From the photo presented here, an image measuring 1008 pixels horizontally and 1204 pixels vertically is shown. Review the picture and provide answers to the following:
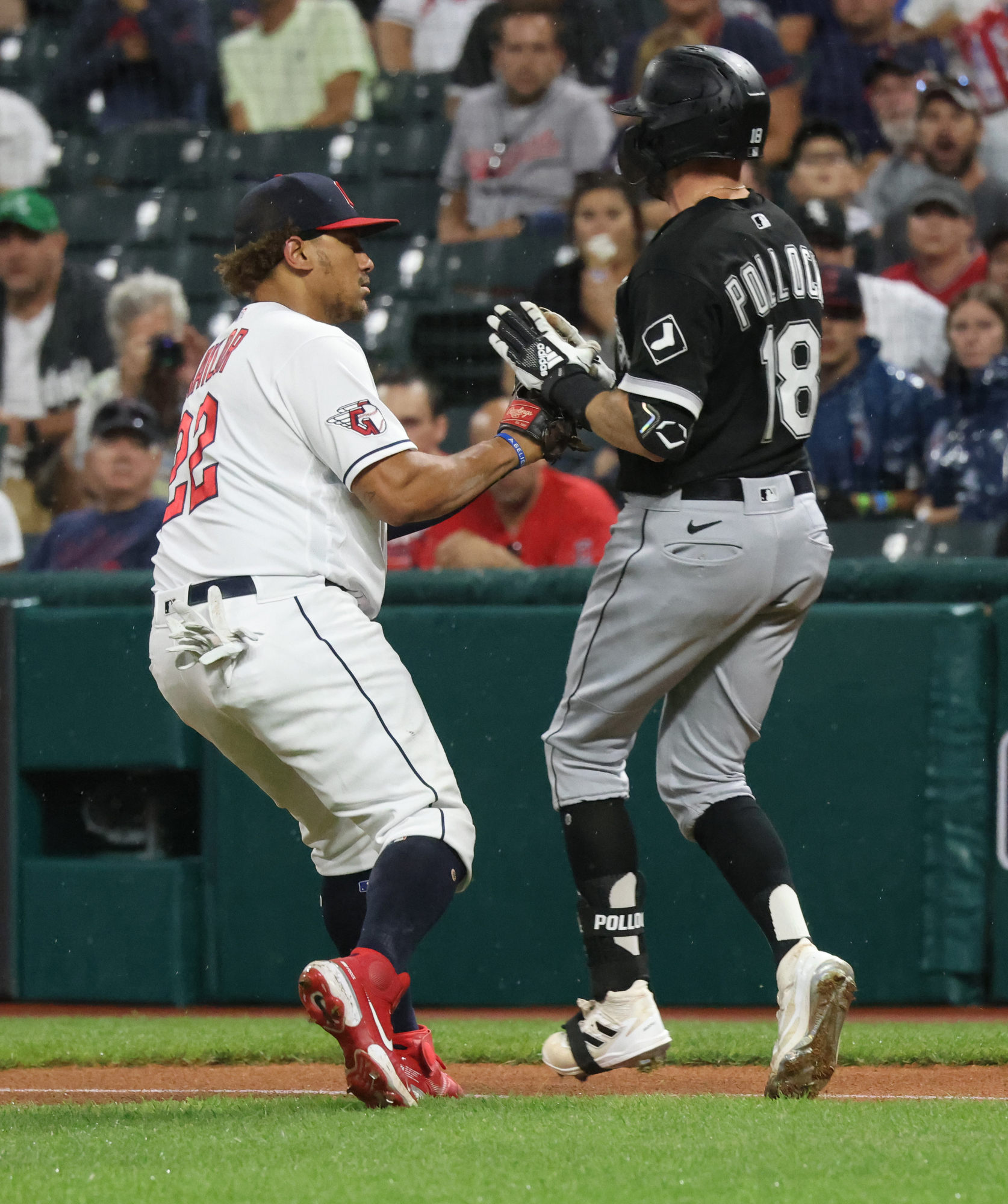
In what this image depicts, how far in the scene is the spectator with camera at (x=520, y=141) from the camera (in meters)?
7.16

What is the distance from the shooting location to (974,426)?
554cm

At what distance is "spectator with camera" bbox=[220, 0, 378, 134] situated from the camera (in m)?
8.17

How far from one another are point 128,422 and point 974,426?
2981 millimetres

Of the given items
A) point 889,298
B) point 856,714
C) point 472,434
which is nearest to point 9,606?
point 472,434

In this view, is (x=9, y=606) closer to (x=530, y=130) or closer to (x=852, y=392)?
(x=852, y=392)

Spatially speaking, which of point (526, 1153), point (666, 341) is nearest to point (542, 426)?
point (666, 341)

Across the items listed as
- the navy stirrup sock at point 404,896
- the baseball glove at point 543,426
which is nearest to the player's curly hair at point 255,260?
the baseball glove at point 543,426

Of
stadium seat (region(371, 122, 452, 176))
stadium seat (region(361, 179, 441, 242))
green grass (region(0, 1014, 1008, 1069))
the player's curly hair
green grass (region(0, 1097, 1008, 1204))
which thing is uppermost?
stadium seat (region(371, 122, 452, 176))

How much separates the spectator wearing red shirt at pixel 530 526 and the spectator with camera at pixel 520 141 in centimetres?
212

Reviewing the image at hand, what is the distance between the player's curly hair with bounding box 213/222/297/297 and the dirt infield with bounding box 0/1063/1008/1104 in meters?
1.58

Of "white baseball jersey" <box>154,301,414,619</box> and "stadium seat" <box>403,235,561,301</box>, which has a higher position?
"stadium seat" <box>403,235,561,301</box>

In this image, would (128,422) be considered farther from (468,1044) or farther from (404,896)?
(404,896)

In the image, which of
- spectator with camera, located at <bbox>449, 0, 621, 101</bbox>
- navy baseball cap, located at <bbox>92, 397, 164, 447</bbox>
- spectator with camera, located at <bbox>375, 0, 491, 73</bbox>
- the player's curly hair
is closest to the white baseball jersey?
the player's curly hair

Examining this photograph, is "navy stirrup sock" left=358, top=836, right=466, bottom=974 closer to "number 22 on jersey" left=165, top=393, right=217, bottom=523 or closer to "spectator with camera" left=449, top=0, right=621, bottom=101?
"number 22 on jersey" left=165, top=393, right=217, bottom=523
